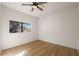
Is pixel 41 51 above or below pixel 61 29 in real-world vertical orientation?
below

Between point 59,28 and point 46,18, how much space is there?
766 millimetres

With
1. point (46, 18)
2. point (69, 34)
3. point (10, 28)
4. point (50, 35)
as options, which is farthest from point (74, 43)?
point (10, 28)

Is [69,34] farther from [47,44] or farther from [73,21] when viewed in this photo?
[47,44]

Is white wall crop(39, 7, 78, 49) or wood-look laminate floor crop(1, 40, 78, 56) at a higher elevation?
white wall crop(39, 7, 78, 49)

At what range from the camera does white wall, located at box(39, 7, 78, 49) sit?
279 centimetres

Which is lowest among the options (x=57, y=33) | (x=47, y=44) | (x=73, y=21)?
(x=47, y=44)

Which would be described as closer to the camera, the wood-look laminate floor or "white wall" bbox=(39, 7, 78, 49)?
the wood-look laminate floor

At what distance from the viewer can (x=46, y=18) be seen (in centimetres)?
324

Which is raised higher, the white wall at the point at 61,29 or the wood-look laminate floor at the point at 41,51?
the white wall at the point at 61,29

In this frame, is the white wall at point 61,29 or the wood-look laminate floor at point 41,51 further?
the white wall at point 61,29

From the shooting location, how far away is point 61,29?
3.04 meters

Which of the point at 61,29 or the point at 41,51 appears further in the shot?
the point at 61,29

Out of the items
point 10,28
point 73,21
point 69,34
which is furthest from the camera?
point 69,34

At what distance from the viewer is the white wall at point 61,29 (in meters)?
2.79
